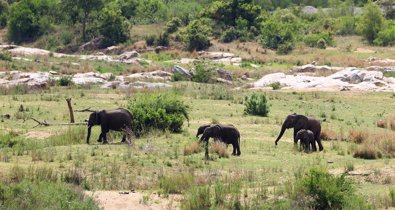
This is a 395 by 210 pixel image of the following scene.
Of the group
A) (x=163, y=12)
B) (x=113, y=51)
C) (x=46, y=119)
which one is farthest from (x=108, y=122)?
(x=163, y=12)

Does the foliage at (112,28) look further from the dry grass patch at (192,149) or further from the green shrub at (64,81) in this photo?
the dry grass patch at (192,149)

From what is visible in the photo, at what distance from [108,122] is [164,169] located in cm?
615

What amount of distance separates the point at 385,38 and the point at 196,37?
70.4ft

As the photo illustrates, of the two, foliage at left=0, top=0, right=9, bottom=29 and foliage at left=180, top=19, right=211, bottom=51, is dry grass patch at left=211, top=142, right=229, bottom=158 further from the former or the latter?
foliage at left=0, top=0, right=9, bottom=29

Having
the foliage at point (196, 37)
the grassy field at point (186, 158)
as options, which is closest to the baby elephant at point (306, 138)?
the grassy field at point (186, 158)

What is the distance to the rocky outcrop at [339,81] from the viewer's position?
52812mm

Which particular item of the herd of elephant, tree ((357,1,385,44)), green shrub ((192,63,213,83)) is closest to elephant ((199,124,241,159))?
the herd of elephant

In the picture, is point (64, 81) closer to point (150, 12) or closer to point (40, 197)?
point (40, 197)

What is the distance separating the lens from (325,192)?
52.7 feet

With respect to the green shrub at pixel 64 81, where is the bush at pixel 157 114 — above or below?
above

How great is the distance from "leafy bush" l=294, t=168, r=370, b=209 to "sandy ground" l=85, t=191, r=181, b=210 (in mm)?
2897

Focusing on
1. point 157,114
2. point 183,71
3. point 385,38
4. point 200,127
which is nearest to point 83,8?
point 183,71

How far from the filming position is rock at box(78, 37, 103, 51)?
87.8m

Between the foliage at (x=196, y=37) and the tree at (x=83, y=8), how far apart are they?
1474cm
